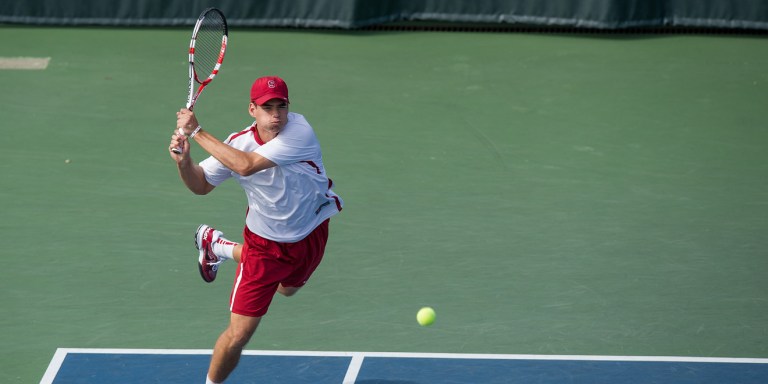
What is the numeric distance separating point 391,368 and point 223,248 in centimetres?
131

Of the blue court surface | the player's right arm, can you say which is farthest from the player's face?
the blue court surface

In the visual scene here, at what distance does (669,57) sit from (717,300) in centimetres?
514

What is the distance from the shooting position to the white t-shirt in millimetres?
6215

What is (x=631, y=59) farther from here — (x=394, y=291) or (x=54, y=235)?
(x=54, y=235)

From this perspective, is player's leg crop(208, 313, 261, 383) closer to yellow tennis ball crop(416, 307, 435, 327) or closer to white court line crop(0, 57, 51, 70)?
yellow tennis ball crop(416, 307, 435, 327)

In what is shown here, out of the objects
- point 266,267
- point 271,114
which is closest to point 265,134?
point 271,114

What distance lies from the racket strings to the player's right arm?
774mm

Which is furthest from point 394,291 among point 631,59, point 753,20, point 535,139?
point 753,20

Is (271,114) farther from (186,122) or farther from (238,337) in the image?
(238,337)

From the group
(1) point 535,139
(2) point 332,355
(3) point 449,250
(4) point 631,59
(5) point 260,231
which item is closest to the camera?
(5) point 260,231

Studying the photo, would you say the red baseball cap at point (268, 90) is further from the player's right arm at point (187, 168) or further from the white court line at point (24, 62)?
the white court line at point (24, 62)

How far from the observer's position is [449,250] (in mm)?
8367

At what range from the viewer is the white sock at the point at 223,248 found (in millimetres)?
7328

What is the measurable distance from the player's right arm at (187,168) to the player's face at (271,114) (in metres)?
0.42
